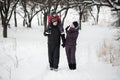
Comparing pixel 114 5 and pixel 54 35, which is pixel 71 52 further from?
pixel 114 5

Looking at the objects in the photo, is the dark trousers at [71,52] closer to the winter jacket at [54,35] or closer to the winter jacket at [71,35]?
the winter jacket at [71,35]

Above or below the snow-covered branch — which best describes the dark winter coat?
below

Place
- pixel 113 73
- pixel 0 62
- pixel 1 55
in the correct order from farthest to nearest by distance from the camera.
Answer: pixel 1 55 → pixel 0 62 → pixel 113 73

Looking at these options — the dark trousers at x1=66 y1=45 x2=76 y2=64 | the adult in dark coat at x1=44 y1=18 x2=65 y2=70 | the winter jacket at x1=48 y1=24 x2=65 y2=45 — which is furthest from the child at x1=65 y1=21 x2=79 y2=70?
the winter jacket at x1=48 y1=24 x2=65 y2=45

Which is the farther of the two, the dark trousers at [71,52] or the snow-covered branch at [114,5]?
the snow-covered branch at [114,5]

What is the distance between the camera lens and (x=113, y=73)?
290 inches

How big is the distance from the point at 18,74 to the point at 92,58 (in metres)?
3.78

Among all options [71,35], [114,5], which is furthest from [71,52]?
[114,5]

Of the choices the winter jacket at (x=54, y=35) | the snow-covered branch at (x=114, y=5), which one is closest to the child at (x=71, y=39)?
the winter jacket at (x=54, y=35)

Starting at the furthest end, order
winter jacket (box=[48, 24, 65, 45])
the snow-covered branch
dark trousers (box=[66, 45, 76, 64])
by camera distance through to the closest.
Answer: the snow-covered branch < dark trousers (box=[66, 45, 76, 64]) < winter jacket (box=[48, 24, 65, 45])

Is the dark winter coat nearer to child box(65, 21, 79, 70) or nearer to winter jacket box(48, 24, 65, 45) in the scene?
winter jacket box(48, 24, 65, 45)

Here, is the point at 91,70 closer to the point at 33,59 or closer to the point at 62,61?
the point at 62,61

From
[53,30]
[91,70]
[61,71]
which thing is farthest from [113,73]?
[53,30]

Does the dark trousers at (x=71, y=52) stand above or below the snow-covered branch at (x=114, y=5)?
below
